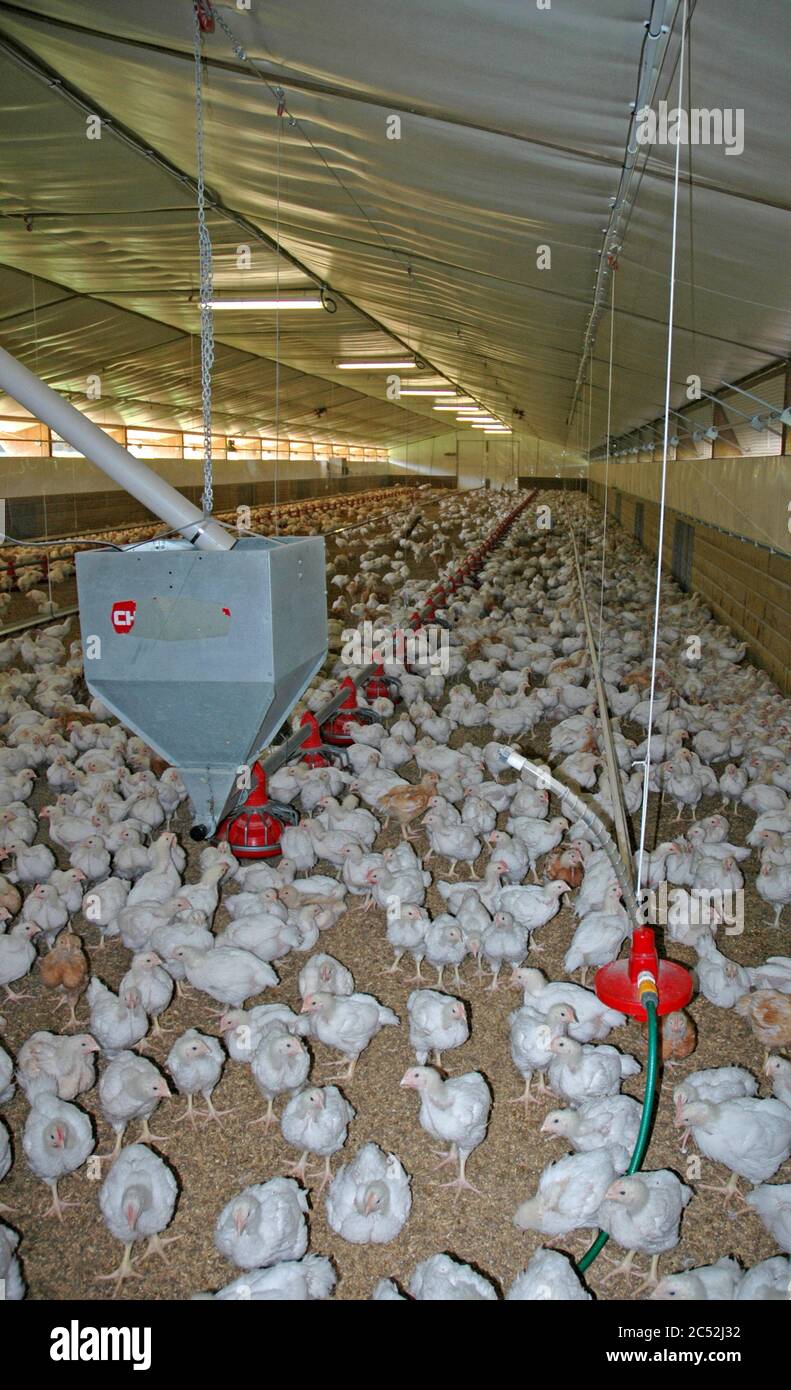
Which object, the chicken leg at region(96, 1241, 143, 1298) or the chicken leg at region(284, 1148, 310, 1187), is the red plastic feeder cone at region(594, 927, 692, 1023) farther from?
the chicken leg at region(96, 1241, 143, 1298)

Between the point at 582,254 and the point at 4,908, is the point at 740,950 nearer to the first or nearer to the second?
the point at 4,908

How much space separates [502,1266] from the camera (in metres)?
2.04

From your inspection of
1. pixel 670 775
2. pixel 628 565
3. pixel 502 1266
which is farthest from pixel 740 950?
pixel 628 565

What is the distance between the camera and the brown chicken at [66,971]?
2953 mm

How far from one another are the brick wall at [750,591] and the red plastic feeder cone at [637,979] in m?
4.14

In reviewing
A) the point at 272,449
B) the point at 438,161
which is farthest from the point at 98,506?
the point at 438,161

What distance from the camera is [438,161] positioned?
3.60 metres

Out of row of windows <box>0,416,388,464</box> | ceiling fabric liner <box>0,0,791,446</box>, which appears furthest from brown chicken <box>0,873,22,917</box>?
ceiling fabric liner <box>0,0,791,446</box>

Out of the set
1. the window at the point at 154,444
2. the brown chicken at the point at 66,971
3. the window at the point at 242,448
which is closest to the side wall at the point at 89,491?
the window at the point at 154,444

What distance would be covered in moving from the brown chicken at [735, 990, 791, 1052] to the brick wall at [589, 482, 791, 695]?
3.43 m

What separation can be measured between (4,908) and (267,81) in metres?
3.18

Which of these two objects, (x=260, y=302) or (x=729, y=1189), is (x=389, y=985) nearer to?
(x=729, y=1189)

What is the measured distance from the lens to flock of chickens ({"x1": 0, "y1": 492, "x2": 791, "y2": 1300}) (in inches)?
80.5

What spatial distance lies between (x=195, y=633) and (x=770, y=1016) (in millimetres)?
2034
